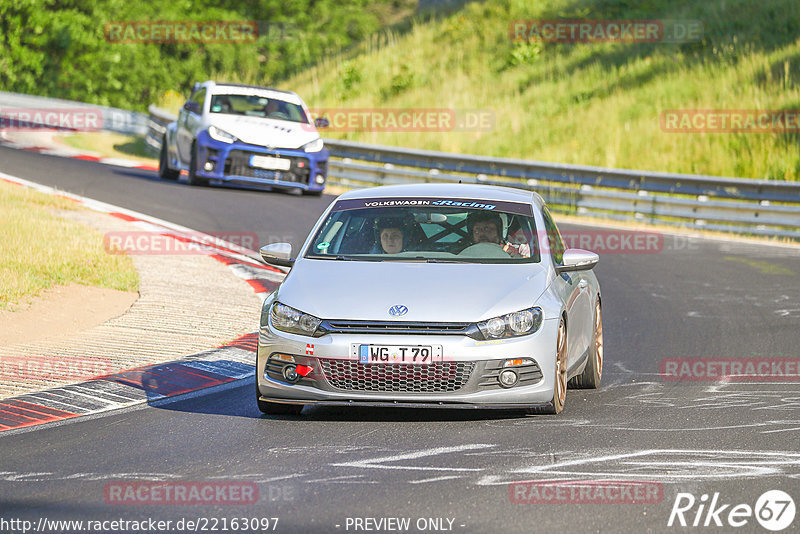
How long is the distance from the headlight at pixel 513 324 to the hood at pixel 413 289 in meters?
0.04

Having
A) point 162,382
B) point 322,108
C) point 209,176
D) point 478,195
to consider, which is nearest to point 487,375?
point 478,195

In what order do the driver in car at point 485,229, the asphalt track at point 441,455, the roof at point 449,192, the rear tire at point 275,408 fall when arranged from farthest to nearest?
the roof at point 449,192, the driver in car at point 485,229, the rear tire at point 275,408, the asphalt track at point 441,455

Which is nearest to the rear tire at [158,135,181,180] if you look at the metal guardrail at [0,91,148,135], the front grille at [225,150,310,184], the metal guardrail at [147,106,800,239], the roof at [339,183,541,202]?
the front grille at [225,150,310,184]

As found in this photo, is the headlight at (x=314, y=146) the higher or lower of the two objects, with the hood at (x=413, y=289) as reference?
higher

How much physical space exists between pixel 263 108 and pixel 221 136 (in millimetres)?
1435

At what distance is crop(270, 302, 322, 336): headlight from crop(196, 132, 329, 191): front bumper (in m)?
14.0

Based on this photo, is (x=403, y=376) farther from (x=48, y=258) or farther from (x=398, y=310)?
(x=48, y=258)

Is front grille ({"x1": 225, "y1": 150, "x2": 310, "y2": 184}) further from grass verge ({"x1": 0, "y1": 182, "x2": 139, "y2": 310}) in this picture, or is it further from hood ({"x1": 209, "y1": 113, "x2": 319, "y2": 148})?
grass verge ({"x1": 0, "y1": 182, "x2": 139, "y2": 310})

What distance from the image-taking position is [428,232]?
883 cm

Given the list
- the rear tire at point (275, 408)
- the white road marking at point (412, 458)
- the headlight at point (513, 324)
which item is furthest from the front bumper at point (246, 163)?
the white road marking at point (412, 458)

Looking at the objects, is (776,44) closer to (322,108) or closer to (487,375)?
(322,108)

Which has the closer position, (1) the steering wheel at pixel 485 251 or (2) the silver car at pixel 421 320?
(2) the silver car at pixel 421 320

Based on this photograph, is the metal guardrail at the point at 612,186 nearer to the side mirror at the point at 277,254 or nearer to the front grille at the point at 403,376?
the side mirror at the point at 277,254

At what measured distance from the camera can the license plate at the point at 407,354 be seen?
753 cm
